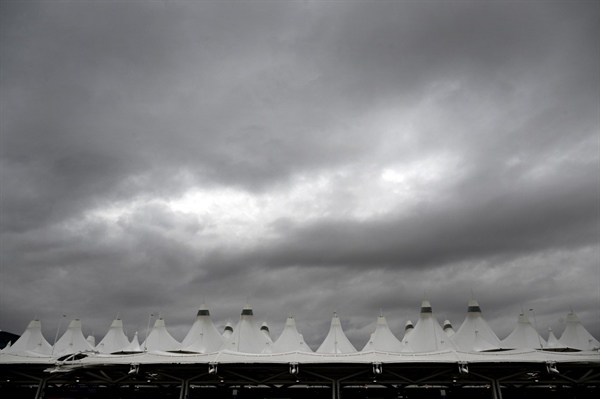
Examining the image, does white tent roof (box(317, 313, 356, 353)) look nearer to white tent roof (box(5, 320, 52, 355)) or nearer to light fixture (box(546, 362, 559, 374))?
light fixture (box(546, 362, 559, 374))

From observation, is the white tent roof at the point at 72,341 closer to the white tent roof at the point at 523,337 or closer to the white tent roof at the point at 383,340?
the white tent roof at the point at 383,340

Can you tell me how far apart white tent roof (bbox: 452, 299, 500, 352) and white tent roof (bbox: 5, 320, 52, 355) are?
51353 millimetres

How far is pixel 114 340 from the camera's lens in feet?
201

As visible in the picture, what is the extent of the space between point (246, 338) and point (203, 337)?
548cm

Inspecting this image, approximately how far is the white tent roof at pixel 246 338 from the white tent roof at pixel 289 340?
1162mm

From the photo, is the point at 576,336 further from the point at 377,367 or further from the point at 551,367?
the point at 377,367

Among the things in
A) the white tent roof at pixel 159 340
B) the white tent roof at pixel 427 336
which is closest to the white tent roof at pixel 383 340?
the white tent roof at pixel 427 336

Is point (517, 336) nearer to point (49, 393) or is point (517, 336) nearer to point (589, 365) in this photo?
point (589, 365)

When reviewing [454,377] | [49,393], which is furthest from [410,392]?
[49,393]

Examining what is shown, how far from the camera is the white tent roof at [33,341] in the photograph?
5703cm

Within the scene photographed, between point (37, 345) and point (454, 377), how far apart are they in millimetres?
51626

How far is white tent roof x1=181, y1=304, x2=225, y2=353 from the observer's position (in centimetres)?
5056

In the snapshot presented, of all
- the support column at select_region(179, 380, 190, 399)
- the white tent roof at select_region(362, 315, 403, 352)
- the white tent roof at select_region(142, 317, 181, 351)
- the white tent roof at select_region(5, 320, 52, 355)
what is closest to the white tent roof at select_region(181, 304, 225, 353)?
the white tent roof at select_region(142, 317, 181, 351)

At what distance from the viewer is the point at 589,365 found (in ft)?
102
